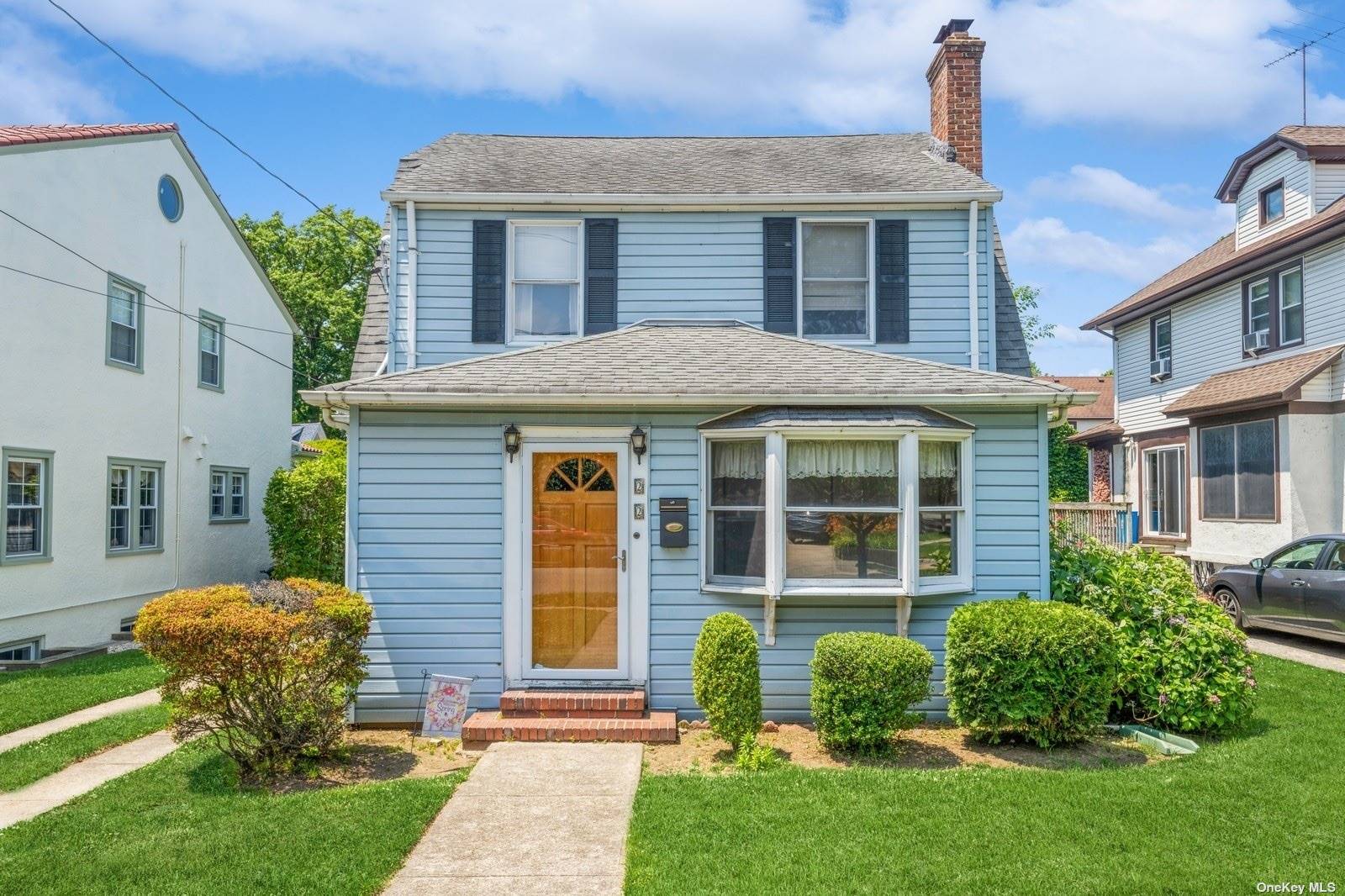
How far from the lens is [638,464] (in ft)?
25.9

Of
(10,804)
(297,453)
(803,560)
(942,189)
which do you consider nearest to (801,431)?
(803,560)

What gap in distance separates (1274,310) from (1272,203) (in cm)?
247

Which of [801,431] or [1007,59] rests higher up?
[1007,59]

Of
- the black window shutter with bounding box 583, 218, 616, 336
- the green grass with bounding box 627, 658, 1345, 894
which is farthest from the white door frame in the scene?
the black window shutter with bounding box 583, 218, 616, 336

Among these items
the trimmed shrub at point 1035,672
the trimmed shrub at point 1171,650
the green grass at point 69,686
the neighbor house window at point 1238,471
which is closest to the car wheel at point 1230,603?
the neighbor house window at point 1238,471

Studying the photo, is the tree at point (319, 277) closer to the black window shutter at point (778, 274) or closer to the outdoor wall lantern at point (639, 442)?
the black window shutter at point (778, 274)

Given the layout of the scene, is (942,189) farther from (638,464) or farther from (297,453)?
(297,453)

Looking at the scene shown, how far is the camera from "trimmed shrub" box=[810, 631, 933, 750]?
→ 21.4ft

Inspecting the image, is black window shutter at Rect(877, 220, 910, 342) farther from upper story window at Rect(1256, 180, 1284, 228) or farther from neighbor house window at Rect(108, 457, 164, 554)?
neighbor house window at Rect(108, 457, 164, 554)

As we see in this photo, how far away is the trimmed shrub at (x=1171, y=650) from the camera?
703cm

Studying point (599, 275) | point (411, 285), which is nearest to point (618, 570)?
point (599, 275)

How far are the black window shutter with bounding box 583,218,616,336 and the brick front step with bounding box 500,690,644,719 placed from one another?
4.18 meters

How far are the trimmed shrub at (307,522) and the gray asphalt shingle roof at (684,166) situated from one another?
6894mm

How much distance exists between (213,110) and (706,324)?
670 cm
